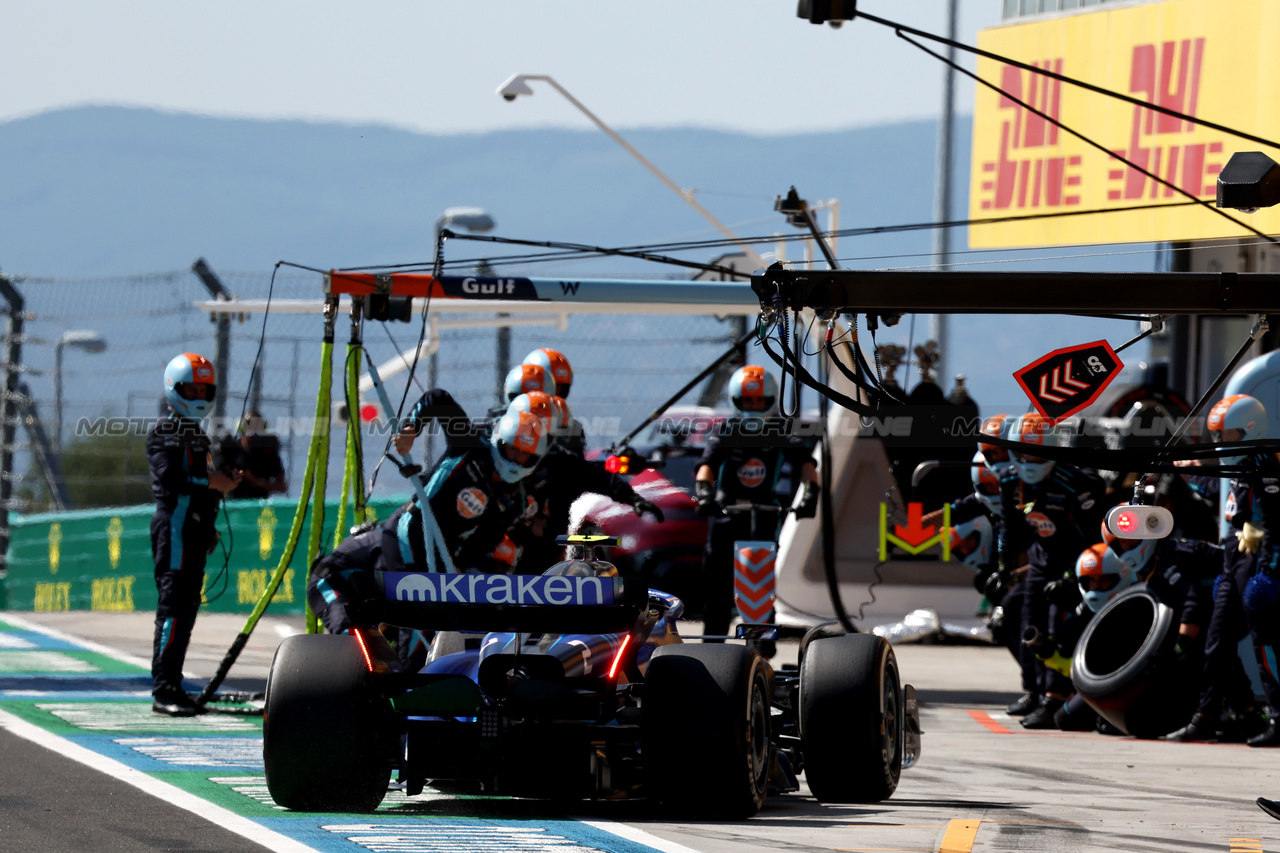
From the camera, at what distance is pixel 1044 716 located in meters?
10.8

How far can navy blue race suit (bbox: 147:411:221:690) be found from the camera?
10.1 m

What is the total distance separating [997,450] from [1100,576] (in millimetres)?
916

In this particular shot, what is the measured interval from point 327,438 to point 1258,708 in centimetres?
501

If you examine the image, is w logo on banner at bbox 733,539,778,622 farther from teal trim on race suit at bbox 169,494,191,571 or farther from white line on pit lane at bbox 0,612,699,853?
white line on pit lane at bbox 0,612,699,853

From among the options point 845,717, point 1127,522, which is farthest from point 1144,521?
point 845,717

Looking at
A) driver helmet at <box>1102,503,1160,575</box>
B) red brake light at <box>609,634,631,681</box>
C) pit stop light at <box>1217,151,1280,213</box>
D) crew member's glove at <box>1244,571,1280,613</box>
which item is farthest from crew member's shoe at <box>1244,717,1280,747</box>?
red brake light at <box>609,634,631,681</box>

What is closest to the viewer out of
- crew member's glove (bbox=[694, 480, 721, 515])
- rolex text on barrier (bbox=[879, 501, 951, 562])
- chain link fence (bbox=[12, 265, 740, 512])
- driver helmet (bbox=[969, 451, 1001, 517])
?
driver helmet (bbox=[969, 451, 1001, 517])

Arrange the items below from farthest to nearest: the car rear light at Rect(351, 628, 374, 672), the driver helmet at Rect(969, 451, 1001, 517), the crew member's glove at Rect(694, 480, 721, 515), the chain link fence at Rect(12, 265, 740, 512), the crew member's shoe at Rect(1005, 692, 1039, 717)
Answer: the chain link fence at Rect(12, 265, 740, 512) < the crew member's glove at Rect(694, 480, 721, 515) < the driver helmet at Rect(969, 451, 1001, 517) < the crew member's shoe at Rect(1005, 692, 1039, 717) < the car rear light at Rect(351, 628, 374, 672)

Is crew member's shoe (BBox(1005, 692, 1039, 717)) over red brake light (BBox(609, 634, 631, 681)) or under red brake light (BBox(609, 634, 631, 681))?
under

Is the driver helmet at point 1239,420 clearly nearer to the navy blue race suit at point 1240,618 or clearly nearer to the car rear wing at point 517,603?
the navy blue race suit at point 1240,618

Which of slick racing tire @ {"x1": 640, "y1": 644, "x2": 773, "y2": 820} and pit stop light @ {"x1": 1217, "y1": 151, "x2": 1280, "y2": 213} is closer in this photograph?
slick racing tire @ {"x1": 640, "y1": 644, "x2": 773, "y2": 820}

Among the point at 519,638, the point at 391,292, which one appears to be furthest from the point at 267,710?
the point at 391,292

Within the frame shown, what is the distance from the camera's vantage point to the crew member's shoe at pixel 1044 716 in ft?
35.4

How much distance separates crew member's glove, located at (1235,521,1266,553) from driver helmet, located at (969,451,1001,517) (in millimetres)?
1818
